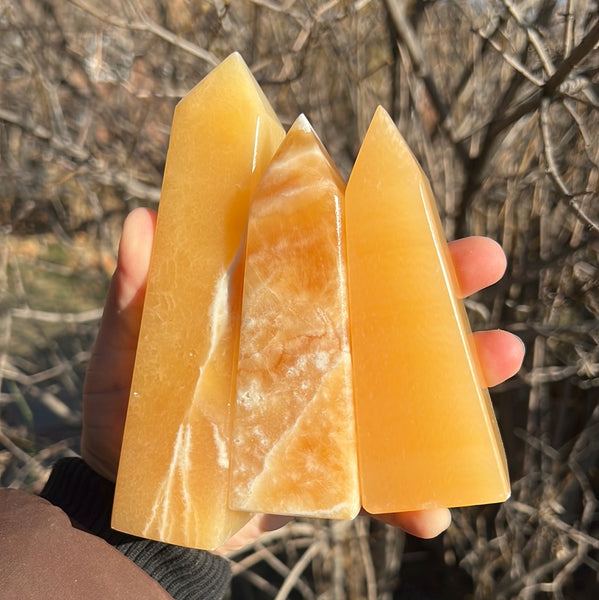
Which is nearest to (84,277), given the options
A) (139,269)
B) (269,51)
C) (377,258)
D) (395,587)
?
(269,51)

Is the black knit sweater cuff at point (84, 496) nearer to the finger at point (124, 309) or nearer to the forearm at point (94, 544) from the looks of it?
the forearm at point (94, 544)

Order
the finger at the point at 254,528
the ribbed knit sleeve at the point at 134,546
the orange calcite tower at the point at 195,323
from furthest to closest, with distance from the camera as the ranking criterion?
the finger at the point at 254,528 < the ribbed knit sleeve at the point at 134,546 < the orange calcite tower at the point at 195,323

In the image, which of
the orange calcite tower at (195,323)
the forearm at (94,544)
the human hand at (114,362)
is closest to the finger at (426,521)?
the orange calcite tower at (195,323)

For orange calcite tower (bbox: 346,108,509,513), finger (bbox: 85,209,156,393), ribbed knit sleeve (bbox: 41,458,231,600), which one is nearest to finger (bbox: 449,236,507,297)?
orange calcite tower (bbox: 346,108,509,513)

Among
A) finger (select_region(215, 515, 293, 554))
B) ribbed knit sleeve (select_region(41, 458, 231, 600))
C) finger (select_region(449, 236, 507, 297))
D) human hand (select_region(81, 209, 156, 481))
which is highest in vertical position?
finger (select_region(449, 236, 507, 297))

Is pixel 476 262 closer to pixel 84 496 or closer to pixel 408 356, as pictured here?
pixel 408 356

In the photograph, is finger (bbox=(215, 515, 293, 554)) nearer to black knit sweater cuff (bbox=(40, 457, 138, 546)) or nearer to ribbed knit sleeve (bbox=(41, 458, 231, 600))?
ribbed knit sleeve (bbox=(41, 458, 231, 600))
